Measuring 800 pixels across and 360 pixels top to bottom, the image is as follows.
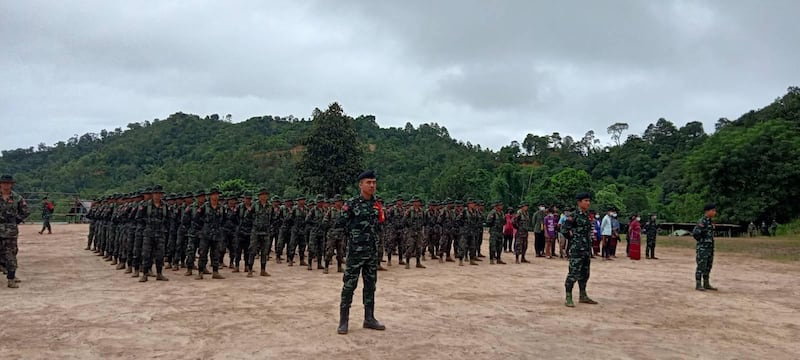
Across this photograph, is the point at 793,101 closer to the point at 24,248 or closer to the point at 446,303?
the point at 446,303

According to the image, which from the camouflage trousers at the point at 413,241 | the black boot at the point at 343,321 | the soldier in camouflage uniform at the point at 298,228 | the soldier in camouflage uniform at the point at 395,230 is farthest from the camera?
the soldier in camouflage uniform at the point at 395,230

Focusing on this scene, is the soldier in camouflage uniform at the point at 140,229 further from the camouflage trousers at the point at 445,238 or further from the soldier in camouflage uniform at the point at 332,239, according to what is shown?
the camouflage trousers at the point at 445,238

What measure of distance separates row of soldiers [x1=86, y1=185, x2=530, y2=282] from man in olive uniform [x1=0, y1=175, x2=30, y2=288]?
2.17 meters

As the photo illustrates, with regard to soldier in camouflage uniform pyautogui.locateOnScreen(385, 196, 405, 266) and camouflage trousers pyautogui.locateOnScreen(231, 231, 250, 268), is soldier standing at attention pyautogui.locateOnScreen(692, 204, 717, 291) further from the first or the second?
camouflage trousers pyautogui.locateOnScreen(231, 231, 250, 268)

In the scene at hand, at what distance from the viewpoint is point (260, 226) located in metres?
12.8

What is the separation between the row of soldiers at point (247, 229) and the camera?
11891 mm

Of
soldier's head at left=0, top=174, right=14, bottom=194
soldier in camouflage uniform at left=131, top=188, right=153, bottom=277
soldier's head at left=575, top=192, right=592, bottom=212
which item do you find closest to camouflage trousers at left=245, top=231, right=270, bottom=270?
soldier in camouflage uniform at left=131, top=188, right=153, bottom=277

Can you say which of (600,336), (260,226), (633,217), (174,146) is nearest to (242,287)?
(260,226)

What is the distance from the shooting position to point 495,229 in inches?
657

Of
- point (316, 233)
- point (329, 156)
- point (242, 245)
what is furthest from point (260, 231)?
point (329, 156)

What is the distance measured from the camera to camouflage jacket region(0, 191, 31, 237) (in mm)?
10219

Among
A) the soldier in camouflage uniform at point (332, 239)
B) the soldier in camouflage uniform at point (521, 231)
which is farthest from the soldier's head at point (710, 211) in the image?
the soldier in camouflage uniform at point (332, 239)

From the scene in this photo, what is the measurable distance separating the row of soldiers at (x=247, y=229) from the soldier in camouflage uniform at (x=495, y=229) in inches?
1.2

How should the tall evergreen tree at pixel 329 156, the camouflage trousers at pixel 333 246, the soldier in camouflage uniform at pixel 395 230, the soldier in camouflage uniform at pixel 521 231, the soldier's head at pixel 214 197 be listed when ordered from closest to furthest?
the soldier's head at pixel 214 197 → the camouflage trousers at pixel 333 246 → the soldier in camouflage uniform at pixel 395 230 → the soldier in camouflage uniform at pixel 521 231 → the tall evergreen tree at pixel 329 156
